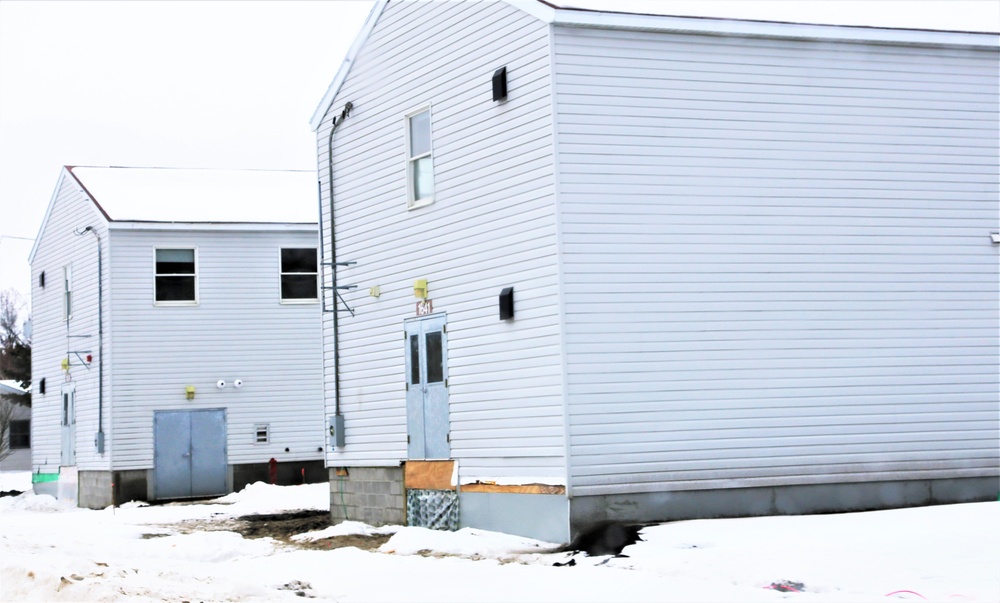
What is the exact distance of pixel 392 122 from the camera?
761 inches

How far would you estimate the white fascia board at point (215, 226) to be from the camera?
99.5ft

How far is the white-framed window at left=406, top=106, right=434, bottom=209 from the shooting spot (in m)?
18.5

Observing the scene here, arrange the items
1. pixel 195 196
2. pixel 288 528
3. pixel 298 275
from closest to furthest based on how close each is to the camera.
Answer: pixel 288 528, pixel 298 275, pixel 195 196

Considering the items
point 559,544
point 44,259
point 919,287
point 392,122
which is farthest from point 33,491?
point 919,287

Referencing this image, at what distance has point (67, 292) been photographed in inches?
1305

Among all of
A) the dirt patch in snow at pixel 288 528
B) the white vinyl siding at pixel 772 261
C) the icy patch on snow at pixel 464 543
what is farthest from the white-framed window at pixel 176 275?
the white vinyl siding at pixel 772 261

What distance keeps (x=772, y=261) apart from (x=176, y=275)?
18511 mm

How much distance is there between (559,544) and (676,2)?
7434mm

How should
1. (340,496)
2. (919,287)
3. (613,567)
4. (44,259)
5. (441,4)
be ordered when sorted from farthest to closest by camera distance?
(44,259), (340,496), (441,4), (919,287), (613,567)

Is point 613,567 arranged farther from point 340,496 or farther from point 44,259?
point 44,259

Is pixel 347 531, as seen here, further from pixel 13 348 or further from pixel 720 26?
pixel 13 348

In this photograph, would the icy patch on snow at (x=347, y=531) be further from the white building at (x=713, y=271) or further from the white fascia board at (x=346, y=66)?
the white fascia board at (x=346, y=66)

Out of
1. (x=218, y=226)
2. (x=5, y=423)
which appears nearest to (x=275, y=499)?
(x=218, y=226)

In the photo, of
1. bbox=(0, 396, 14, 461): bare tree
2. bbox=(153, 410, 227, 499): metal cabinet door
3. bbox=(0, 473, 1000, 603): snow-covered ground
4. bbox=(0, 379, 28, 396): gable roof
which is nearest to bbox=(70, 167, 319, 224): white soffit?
bbox=(153, 410, 227, 499): metal cabinet door
